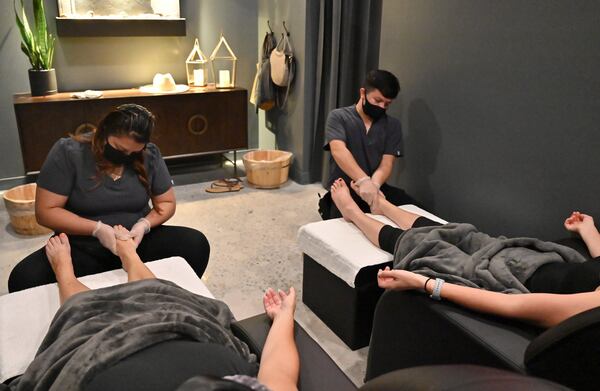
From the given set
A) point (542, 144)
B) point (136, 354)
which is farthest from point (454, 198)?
point (136, 354)

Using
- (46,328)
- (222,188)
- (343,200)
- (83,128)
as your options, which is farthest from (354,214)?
(83,128)

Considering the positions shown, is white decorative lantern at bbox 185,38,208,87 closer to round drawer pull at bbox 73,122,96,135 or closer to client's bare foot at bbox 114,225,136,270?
round drawer pull at bbox 73,122,96,135

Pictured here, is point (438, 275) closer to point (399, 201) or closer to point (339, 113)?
point (399, 201)

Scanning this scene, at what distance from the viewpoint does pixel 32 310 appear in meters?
1.54

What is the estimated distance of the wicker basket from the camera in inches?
147

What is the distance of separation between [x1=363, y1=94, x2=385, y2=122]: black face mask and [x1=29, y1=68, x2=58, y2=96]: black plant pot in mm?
2202

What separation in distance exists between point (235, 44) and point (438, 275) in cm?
315

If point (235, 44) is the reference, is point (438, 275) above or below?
below

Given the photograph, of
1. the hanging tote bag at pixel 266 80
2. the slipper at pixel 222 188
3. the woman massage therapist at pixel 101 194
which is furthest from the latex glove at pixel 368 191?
the hanging tote bag at pixel 266 80

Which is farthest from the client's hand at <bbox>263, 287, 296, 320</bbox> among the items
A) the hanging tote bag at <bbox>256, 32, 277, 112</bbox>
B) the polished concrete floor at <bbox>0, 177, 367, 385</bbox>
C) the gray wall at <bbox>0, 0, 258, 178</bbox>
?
the gray wall at <bbox>0, 0, 258, 178</bbox>

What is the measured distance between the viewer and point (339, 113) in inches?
104

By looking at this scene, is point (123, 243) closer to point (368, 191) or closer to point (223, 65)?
point (368, 191)

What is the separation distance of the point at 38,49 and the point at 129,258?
7.25ft

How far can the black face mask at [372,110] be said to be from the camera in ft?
8.38
